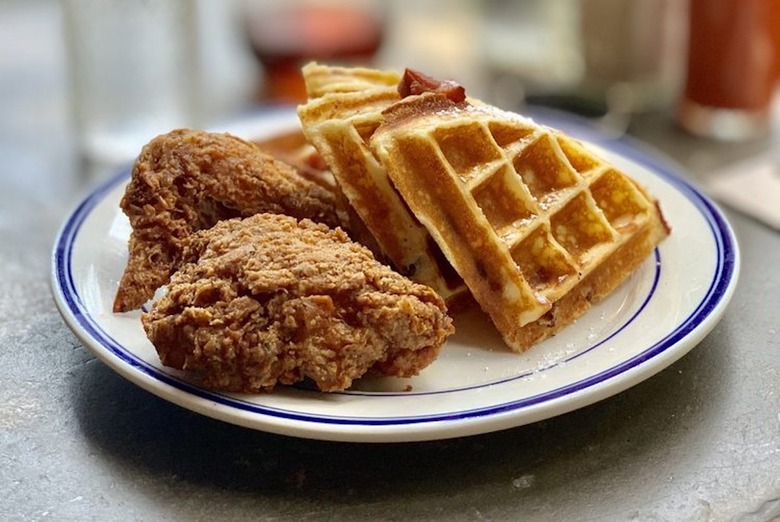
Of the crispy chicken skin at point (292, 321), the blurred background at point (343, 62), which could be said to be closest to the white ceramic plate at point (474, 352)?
the crispy chicken skin at point (292, 321)

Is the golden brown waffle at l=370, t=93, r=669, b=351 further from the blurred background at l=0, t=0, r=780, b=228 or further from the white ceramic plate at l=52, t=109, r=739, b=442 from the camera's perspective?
the blurred background at l=0, t=0, r=780, b=228

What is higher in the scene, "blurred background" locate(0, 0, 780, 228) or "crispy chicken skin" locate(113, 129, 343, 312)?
"crispy chicken skin" locate(113, 129, 343, 312)

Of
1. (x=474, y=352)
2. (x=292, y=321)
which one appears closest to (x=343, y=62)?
(x=474, y=352)

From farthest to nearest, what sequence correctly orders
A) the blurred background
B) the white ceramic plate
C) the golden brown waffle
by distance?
the blurred background → the golden brown waffle → the white ceramic plate

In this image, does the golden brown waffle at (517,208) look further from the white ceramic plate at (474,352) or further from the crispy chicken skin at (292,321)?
the crispy chicken skin at (292,321)

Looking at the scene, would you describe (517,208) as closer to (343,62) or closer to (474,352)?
(474,352)

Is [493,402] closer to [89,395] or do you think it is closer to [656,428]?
[656,428]

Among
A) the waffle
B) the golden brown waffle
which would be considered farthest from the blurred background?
the waffle
